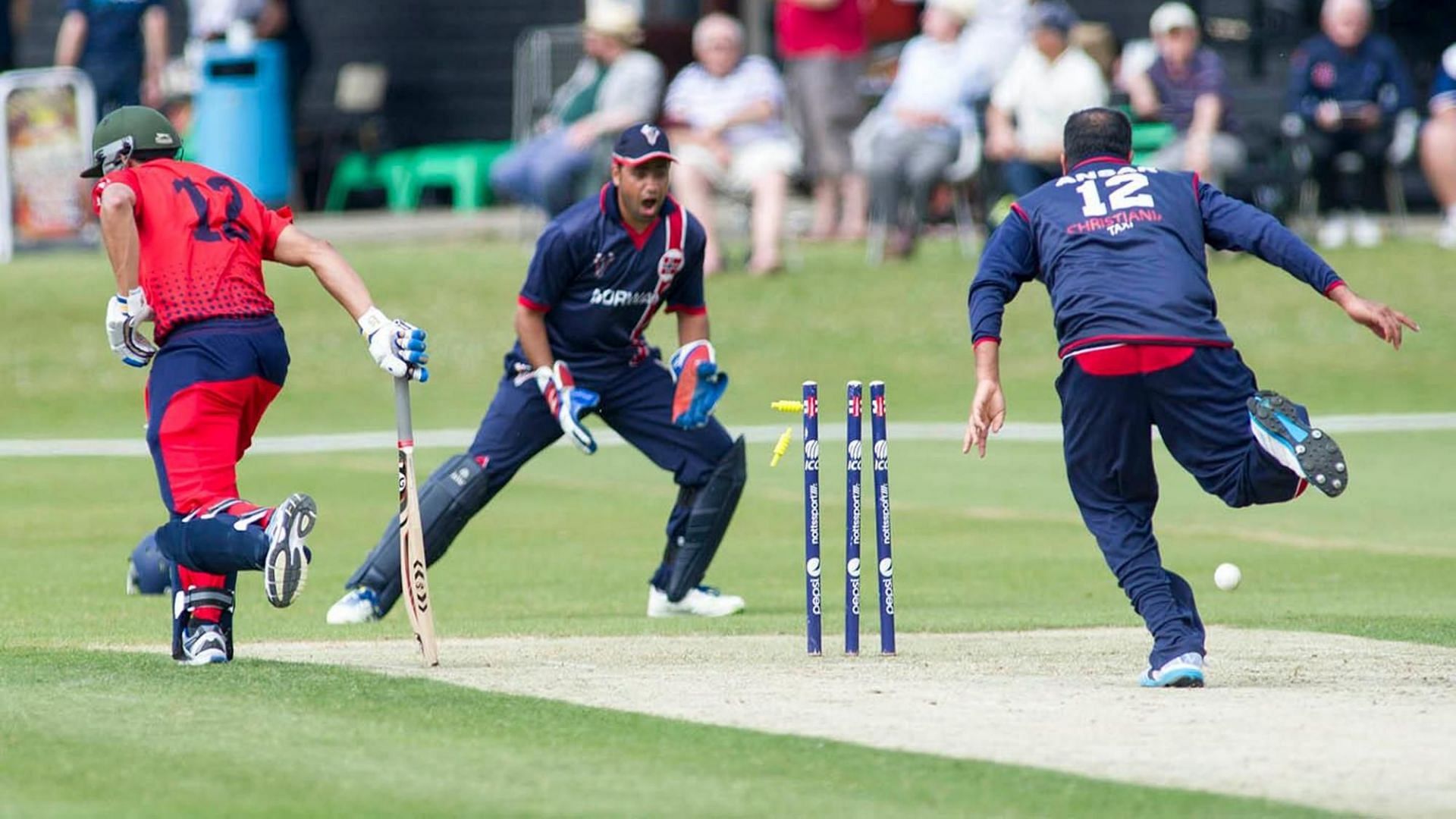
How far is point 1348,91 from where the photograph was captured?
2238 cm

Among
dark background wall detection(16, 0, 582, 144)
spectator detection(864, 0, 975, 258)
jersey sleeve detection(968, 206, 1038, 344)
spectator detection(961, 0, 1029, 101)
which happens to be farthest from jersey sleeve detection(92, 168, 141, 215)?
dark background wall detection(16, 0, 582, 144)

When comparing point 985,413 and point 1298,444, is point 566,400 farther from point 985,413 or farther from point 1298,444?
point 1298,444

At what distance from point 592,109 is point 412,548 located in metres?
12.8

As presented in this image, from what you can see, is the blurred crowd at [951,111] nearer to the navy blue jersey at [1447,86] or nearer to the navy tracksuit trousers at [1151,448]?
the navy blue jersey at [1447,86]

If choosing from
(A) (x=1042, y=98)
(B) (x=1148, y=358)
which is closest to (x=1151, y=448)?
(B) (x=1148, y=358)

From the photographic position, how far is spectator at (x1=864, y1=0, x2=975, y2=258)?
21.9 metres

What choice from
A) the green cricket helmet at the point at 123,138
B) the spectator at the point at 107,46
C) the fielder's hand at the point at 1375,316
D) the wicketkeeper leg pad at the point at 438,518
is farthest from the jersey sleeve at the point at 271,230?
the spectator at the point at 107,46

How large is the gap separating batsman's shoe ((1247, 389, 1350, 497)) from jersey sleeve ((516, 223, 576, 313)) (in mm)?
3701

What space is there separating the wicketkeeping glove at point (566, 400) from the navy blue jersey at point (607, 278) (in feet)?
0.75

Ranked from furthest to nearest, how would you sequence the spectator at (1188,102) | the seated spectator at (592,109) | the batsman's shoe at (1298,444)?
the spectator at (1188,102) < the seated spectator at (592,109) < the batsman's shoe at (1298,444)

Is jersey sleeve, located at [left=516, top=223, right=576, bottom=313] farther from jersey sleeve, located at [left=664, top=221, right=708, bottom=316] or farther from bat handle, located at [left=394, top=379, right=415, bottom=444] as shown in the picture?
bat handle, located at [left=394, top=379, right=415, bottom=444]

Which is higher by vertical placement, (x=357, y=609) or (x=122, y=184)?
(x=122, y=184)

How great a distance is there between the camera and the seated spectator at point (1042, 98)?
70.2 feet

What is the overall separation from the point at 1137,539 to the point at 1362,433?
10031mm
